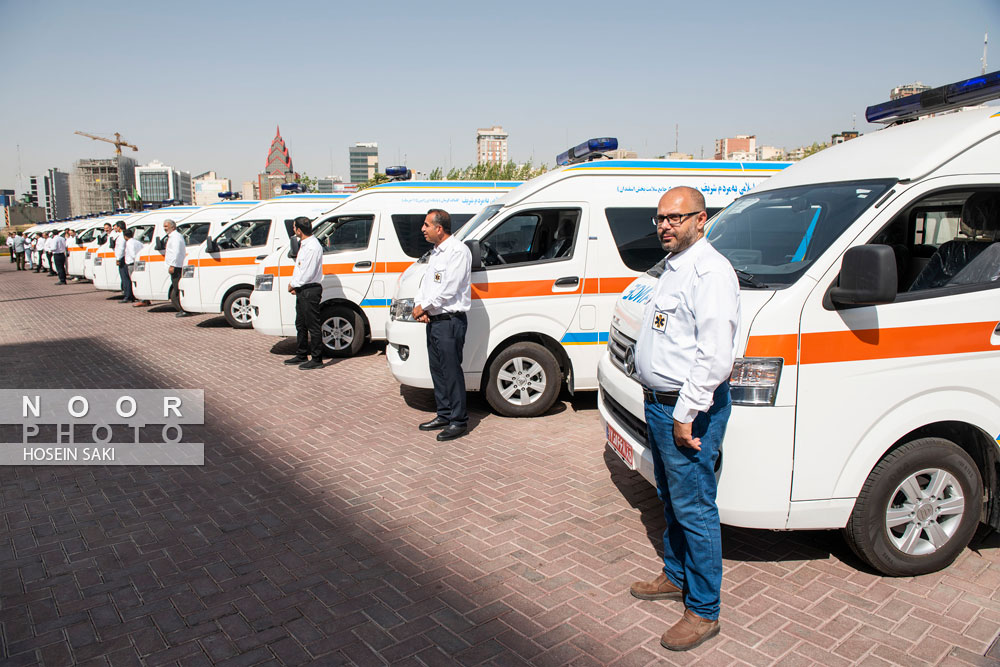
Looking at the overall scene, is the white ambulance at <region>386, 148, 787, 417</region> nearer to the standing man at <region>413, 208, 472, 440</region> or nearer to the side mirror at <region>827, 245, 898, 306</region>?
the standing man at <region>413, 208, 472, 440</region>

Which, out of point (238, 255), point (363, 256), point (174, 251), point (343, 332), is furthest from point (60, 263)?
point (363, 256)

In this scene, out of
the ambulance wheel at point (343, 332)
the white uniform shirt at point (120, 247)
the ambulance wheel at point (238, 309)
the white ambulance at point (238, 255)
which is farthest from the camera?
the white uniform shirt at point (120, 247)

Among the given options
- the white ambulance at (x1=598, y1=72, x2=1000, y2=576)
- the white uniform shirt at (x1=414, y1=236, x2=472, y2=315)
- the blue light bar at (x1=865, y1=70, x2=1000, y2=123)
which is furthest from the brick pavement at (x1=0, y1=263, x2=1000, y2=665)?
the blue light bar at (x1=865, y1=70, x2=1000, y2=123)

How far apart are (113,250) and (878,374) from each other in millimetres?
20071

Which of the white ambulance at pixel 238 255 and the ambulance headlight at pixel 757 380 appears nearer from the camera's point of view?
the ambulance headlight at pixel 757 380

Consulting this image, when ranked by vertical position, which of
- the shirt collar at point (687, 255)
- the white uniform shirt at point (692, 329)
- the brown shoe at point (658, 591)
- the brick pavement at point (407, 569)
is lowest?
the brick pavement at point (407, 569)

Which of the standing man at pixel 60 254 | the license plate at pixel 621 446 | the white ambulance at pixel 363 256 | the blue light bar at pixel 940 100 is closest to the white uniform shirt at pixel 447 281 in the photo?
the license plate at pixel 621 446

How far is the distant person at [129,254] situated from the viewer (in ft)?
55.8

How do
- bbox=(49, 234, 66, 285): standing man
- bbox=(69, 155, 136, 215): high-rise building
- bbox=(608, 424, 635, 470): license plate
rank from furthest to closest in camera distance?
bbox=(69, 155, 136, 215): high-rise building
bbox=(49, 234, 66, 285): standing man
bbox=(608, 424, 635, 470): license plate

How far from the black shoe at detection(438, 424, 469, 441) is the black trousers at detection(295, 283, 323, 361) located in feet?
12.0

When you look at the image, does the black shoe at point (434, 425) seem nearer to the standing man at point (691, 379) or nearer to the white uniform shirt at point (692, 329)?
the standing man at point (691, 379)

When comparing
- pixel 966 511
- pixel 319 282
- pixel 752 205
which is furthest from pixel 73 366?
pixel 966 511

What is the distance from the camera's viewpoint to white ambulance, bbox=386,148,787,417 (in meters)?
6.59

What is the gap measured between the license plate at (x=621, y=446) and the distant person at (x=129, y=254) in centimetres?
1577
